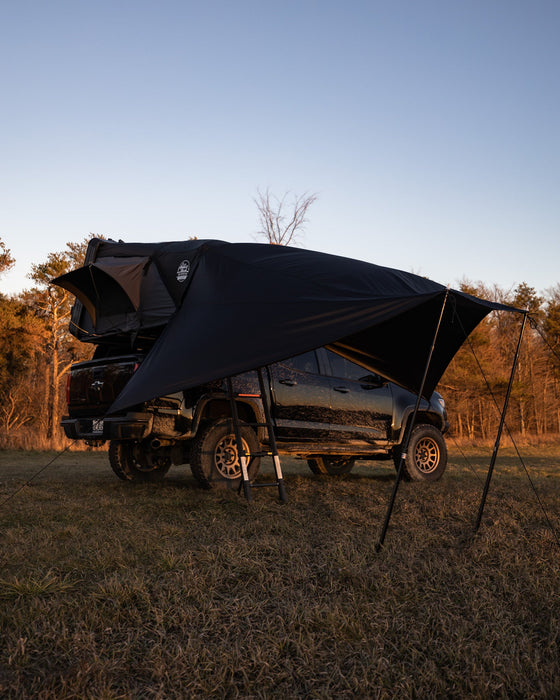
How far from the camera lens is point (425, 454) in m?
8.34

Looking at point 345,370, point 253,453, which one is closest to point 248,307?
point 253,453

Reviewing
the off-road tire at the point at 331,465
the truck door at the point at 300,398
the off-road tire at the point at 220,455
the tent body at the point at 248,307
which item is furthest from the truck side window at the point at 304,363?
the off-road tire at the point at 331,465

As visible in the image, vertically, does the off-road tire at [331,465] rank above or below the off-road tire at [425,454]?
below

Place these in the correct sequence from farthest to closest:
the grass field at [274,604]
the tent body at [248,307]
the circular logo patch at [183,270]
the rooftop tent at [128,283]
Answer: the rooftop tent at [128,283], the circular logo patch at [183,270], the tent body at [248,307], the grass field at [274,604]

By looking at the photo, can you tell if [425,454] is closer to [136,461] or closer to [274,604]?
[136,461]

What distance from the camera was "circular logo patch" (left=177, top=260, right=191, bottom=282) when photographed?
5.55 m

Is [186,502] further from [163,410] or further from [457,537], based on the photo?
[457,537]

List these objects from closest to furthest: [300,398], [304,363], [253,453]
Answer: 1. [253,453]
2. [300,398]
3. [304,363]

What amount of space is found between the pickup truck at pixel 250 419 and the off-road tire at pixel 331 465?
4.03 feet

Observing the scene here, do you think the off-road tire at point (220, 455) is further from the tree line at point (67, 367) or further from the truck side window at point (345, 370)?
the tree line at point (67, 367)

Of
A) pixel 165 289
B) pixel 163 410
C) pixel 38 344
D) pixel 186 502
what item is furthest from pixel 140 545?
pixel 38 344

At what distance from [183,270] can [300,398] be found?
89.3 inches

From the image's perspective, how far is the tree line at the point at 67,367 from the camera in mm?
22812

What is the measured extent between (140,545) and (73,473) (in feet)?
19.7
